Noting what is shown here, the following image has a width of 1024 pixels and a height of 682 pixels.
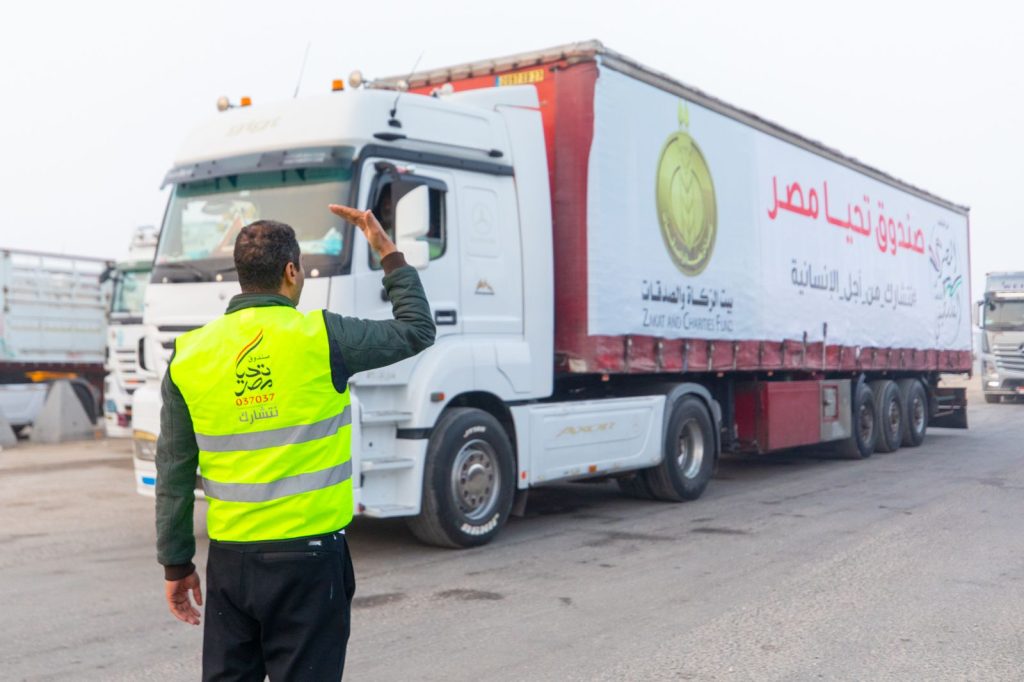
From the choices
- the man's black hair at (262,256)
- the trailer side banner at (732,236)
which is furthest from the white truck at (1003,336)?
the man's black hair at (262,256)

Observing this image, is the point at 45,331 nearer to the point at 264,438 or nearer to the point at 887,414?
the point at 887,414

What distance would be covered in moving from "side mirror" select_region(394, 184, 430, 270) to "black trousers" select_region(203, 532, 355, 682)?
3.93m

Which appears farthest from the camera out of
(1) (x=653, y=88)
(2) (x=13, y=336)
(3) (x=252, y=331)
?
(2) (x=13, y=336)

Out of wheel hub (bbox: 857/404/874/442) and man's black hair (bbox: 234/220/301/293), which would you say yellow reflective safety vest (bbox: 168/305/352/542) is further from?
wheel hub (bbox: 857/404/874/442)

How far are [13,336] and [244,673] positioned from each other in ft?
51.7

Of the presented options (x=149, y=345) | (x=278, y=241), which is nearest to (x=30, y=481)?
(x=149, y=345)

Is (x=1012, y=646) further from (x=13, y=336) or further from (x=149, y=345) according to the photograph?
(x=13, y=336)

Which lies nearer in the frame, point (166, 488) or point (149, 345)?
point (166, 488)

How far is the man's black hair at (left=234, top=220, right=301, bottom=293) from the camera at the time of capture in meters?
2.96

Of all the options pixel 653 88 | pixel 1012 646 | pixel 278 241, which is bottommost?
pixel 1012 646

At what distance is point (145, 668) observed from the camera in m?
4.86

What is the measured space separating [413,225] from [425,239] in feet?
2.11

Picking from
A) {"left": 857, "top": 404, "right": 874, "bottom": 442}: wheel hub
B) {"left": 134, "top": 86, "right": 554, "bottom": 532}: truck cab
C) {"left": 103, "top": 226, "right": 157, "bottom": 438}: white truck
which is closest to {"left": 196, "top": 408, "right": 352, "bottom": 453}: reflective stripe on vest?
{"left": 134, "top": 86, "right": 554, "bottom": 532}: truck cab

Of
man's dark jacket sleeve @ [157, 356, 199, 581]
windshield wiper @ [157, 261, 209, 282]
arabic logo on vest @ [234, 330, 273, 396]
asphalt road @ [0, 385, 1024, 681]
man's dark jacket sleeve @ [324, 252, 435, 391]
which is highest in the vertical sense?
windshield wiper @ [157, 261, 209, 282]
